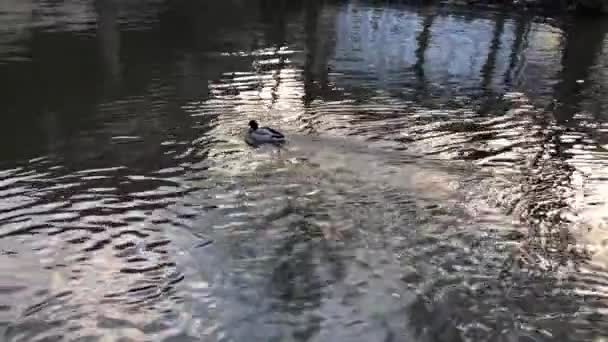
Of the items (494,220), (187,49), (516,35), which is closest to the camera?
(494,220)

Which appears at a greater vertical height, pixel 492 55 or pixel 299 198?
pixel 492 55

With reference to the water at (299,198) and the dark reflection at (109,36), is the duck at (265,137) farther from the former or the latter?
the dark reflection at (109,36)

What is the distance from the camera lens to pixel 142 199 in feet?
30.8

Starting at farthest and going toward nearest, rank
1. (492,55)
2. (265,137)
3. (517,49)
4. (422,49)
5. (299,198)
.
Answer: (517,49), (422,49), (492,55), (265,137), (299,198)

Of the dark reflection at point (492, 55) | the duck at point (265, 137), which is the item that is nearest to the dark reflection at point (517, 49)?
the dark reflection at point (492, 55)

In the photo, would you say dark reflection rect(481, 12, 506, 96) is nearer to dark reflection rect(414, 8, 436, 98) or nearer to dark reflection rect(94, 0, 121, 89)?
dark reflection rect(414, 8, 436, 98)

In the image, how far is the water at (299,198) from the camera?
690 centimetres

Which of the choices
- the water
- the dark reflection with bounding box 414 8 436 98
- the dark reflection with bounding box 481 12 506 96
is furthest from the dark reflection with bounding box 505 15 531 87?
the dark reflection with bounding box 414 8 436 98

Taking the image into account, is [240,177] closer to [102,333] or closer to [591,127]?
[102,333]

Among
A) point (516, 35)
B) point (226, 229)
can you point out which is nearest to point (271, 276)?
point (226, 229)

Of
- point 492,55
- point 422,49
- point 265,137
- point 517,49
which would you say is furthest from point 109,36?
point 517,49

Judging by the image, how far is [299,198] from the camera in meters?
A: 9.42

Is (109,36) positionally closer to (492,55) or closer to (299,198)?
(492,55)

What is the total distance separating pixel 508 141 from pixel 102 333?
8144 mm
